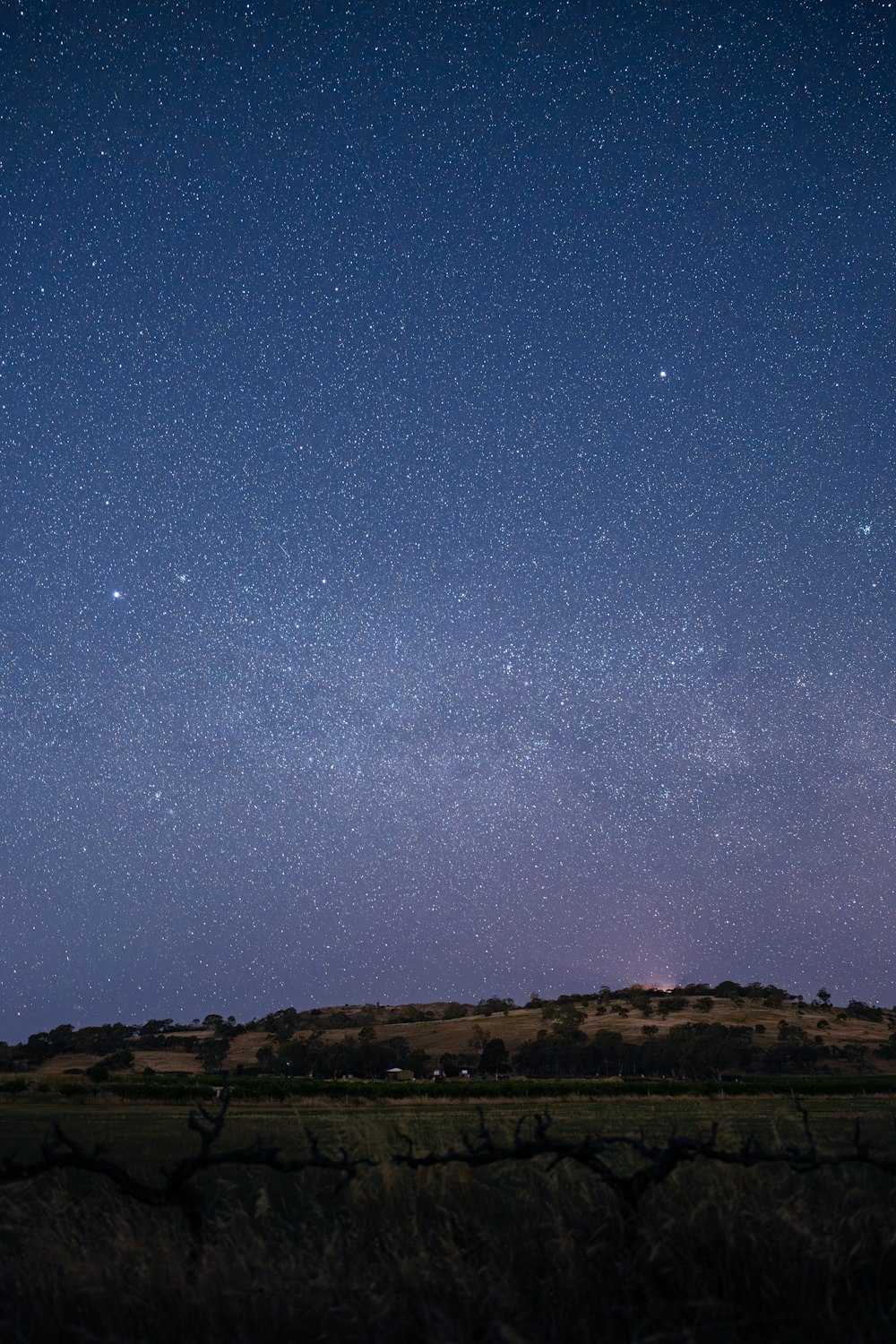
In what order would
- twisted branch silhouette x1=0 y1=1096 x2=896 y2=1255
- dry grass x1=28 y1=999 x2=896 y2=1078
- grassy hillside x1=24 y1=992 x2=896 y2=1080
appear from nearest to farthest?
twisted branch silhouette x1=0 y1=1096 x2=896 y2=1255
grassy hillside x1=24 y1=992 x2=896 y2=1080
dry grass x1=28 y1=999 x2=896 y2=1078

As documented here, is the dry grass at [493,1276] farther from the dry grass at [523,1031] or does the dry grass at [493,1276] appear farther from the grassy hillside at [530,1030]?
the dry grass at [523,1031]

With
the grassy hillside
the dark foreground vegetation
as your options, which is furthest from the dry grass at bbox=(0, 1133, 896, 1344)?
the grassy hillside

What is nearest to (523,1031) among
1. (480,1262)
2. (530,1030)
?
(530,1030)

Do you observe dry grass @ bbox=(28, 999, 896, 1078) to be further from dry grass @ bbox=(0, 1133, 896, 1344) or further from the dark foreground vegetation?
dry grass @ bbox=(0, 1133, 896, 1344)

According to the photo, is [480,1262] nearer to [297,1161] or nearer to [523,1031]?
[297,1161]

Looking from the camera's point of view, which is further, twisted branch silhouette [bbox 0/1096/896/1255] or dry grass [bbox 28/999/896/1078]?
dry grass [bbox 28/999/896/1078]

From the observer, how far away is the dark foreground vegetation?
499 centimetres

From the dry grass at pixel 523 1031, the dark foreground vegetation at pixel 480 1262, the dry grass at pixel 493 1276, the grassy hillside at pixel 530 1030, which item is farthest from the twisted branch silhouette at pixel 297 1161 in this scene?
the dry grass at pixel 523 1031

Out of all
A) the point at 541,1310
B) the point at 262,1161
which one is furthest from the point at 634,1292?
the point at 262,1161

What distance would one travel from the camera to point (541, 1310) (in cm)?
512

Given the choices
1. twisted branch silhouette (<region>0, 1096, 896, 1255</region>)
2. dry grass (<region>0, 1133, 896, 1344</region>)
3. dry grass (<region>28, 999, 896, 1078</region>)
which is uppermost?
twisted branch silhouette (<region>0, 1096, 896, 1255</region>)

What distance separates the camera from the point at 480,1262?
19.4 feet

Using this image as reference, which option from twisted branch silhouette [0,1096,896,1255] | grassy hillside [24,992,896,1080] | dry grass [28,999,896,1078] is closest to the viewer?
twisted branch silhouette [0,1096,896,1255]

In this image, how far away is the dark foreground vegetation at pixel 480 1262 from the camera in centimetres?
499
